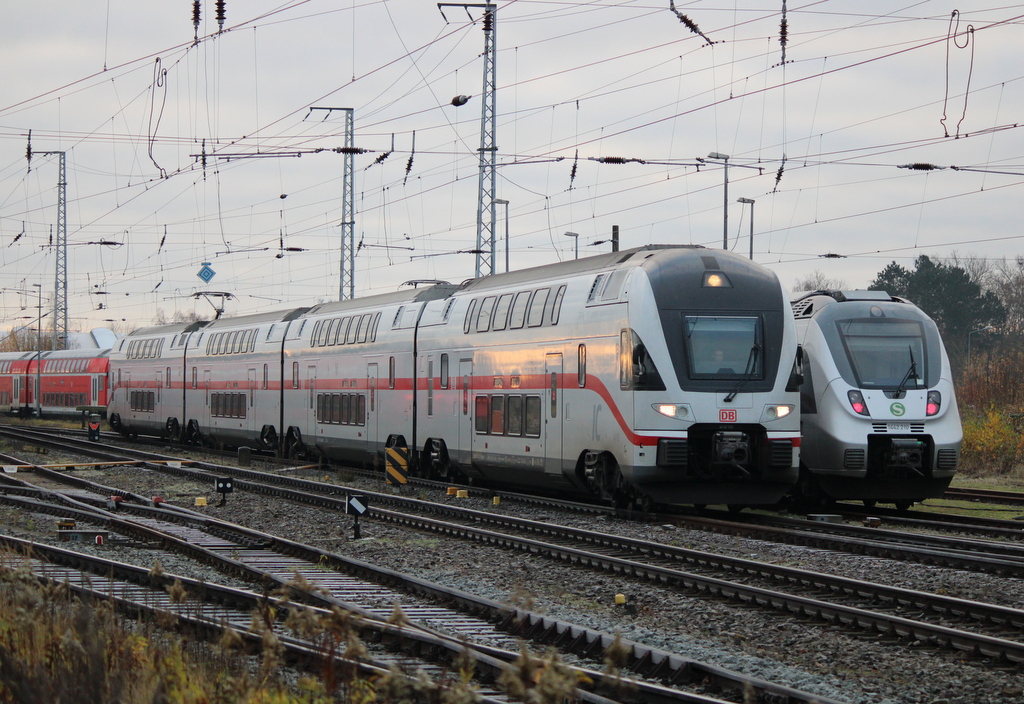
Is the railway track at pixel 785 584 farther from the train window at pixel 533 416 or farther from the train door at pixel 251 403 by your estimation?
the train door at pixel 251 403

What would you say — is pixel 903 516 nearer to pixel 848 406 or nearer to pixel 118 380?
pixel 848 406

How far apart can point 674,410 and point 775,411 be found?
1.69m

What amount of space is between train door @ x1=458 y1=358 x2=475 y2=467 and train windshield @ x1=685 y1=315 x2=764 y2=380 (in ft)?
20.1

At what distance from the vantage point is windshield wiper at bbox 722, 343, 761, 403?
1711 cm

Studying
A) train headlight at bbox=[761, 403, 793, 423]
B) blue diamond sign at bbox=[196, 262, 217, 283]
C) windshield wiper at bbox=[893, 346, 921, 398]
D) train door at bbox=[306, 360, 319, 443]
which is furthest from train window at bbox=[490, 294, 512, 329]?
blue diamond sign at bbox=[196, 262, 217, 283]

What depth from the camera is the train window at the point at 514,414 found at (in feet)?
66.8

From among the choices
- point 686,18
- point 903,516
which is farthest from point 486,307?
point 903,516

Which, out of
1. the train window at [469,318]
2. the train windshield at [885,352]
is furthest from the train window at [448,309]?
the train windshield at [885,352]

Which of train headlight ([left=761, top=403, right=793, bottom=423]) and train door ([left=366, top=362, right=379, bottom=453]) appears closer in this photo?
Answer: train headlight ([left=761, top=403, right=793, bottom=423])

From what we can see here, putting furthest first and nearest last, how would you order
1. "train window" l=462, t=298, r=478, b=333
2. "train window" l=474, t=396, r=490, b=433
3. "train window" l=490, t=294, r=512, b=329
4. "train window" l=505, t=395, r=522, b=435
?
"train window" l=462, t=298, r=478, b=333
"train window" l=474, t=396, r=490, b=433
"train window" l=490, t=294, r=512, b=329
"train window" l=505, t=395, r=522, b=435

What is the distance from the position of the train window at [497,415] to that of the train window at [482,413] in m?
0.20

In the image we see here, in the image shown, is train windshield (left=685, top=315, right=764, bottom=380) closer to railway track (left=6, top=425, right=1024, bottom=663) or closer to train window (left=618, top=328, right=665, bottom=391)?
train window (left=618, top=328, right=665, bottom=391)

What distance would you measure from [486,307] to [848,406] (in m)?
7.05

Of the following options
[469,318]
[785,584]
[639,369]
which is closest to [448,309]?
[469,318]
